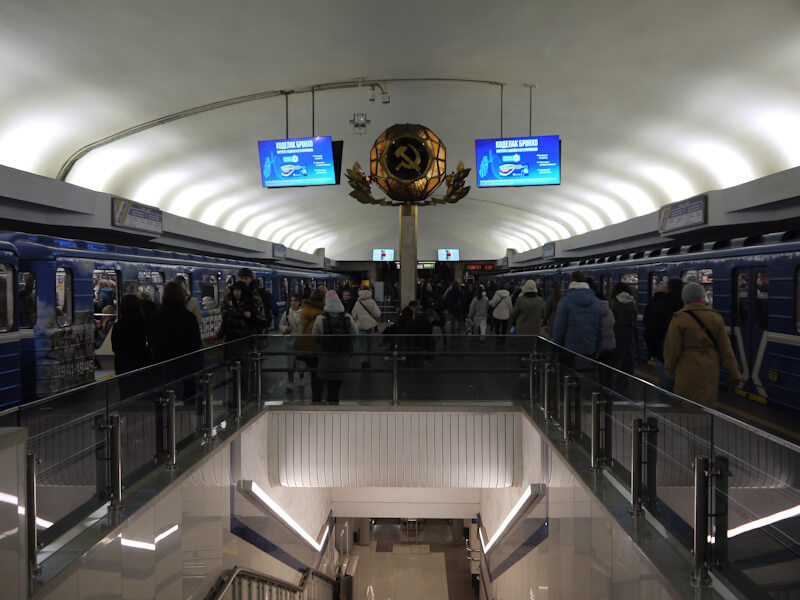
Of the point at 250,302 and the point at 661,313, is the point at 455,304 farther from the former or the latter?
the point at 661,313

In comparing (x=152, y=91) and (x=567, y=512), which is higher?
(x=152, y=91)

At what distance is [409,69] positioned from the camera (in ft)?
34.4

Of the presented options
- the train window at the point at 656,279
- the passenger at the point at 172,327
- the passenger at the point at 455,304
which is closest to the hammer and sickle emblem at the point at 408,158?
the passenger at the point at 172,327

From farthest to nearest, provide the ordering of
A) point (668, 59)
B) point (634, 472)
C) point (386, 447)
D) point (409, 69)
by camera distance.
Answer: point (409, 69)
point (668, 59)
point (386, 447)
point (634, 472)

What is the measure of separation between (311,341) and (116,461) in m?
3.61

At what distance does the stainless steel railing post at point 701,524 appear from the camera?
10.0 ft

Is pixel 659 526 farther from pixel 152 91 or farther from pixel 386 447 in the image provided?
pixel 152 91

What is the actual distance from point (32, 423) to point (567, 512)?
158 inches

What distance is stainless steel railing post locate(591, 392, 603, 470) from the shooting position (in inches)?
186

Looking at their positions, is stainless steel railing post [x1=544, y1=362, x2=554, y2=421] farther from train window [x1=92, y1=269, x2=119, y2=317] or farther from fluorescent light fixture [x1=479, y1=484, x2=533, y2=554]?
train window [x1=92, y1=269, x2=119, y2=317]

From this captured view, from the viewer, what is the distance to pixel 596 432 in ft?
15.7

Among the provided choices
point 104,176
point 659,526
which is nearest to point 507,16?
point 659,526

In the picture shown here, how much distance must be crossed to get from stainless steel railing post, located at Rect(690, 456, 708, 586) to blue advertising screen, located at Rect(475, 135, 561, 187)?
331 inches

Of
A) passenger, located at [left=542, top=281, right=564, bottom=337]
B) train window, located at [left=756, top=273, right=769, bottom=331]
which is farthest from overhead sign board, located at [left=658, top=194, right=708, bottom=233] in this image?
passenger, located at [left=542, top=281, right=564, bottom=337]
